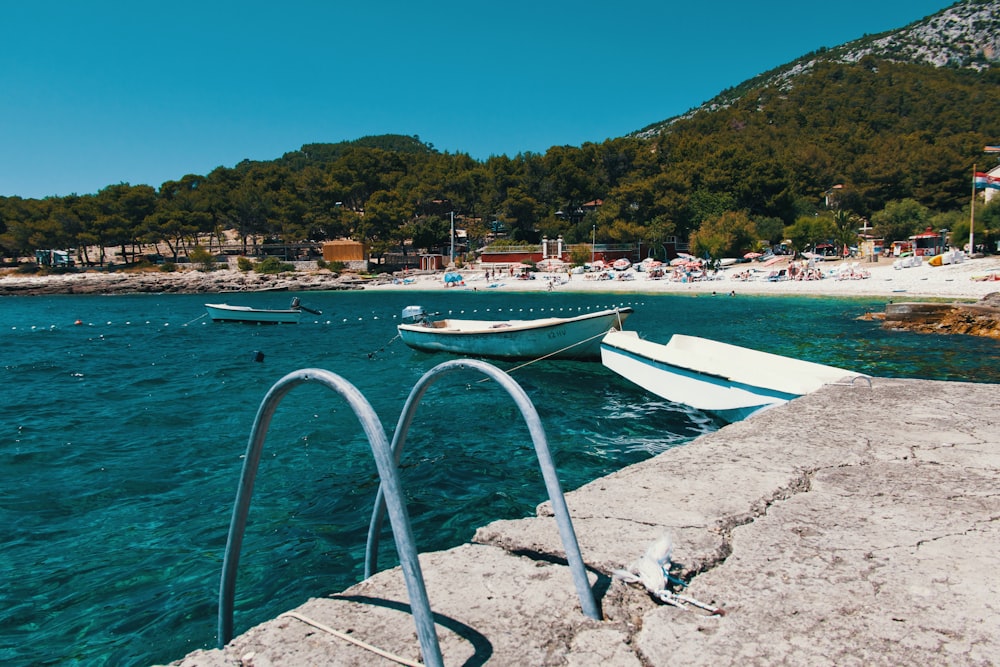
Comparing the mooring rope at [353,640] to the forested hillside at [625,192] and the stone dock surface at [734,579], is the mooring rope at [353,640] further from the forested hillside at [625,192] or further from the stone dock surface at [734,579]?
the forested hillside at [625,192]

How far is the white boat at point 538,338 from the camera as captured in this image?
48.7 ft

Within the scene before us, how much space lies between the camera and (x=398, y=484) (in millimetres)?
1941

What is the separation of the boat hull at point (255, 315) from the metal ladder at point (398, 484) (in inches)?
A: 1131

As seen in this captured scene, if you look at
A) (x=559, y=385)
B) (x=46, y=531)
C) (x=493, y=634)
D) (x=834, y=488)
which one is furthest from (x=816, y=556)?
(x=559, y=385)

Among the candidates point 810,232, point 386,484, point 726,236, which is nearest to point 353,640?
point 386,484

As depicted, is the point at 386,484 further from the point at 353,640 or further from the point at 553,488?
the point at 353,640

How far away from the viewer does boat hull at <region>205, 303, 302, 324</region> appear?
30.4 meters

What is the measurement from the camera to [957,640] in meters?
2.31

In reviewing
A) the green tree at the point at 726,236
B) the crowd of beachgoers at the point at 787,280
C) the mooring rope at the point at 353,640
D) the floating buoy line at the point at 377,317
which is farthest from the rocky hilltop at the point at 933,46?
the mooring rope at the point at 353,640

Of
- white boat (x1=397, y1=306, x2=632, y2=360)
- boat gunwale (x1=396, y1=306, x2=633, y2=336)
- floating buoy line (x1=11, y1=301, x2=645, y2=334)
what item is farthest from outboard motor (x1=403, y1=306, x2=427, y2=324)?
floating buoy line (x1=11, y1=301, x2=645, y2=334)

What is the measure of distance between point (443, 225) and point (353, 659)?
250 feet

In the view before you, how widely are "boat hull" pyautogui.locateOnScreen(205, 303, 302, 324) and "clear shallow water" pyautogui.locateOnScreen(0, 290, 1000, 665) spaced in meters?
9.11

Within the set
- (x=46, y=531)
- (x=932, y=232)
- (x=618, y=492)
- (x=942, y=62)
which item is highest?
(x=942, y=62)

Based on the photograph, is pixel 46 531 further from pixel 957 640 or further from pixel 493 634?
pixel 957 640
